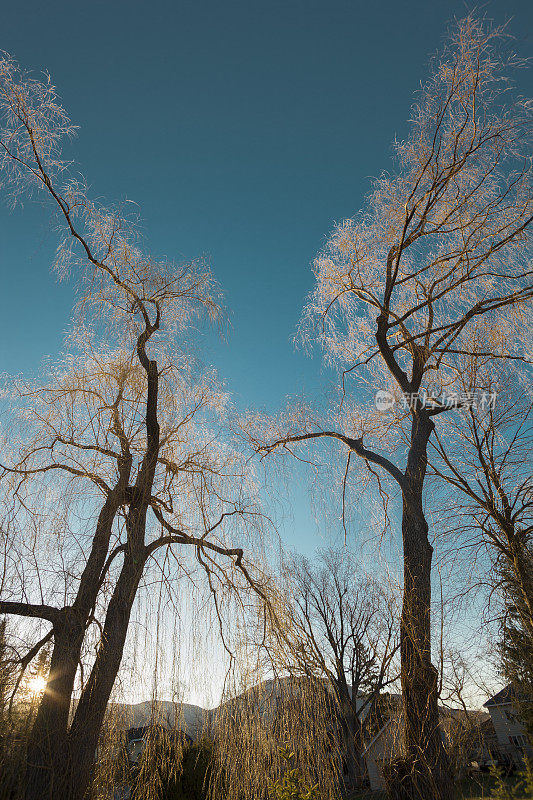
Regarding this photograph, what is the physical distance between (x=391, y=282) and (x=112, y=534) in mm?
4323

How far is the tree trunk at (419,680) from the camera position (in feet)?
12.0

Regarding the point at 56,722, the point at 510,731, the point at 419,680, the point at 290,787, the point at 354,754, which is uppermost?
the point at 419,680

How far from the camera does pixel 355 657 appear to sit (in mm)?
19938

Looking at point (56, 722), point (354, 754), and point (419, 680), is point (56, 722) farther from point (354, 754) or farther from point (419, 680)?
point (419, 680)

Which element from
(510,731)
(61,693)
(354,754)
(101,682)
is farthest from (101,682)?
(510,731)

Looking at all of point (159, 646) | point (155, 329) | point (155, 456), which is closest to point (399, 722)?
point (159, 646)

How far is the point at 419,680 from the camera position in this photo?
4012mm

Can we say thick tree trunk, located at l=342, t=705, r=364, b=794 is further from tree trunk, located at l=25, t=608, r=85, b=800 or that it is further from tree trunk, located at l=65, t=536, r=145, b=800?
tree trunk, located at l=25, t=608, r=85, b=800

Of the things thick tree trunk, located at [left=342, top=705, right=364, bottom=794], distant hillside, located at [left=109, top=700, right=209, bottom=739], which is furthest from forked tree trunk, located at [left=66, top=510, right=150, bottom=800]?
thick tree trunk, located at [left=342, top=705, right=364, bottom=794]

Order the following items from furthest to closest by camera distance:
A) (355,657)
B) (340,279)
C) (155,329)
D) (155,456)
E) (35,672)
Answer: (355,657) → (340,279) → (155,329) → (155,456) → (35,672)

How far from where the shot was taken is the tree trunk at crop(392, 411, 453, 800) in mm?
3662

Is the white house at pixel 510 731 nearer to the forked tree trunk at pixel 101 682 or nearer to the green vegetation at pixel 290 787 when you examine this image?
the green vegetation at pixel 290 787

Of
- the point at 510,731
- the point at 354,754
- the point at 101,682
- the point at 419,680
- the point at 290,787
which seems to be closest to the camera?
the point at 290,787

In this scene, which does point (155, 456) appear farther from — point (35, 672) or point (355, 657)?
point (355, 657)
